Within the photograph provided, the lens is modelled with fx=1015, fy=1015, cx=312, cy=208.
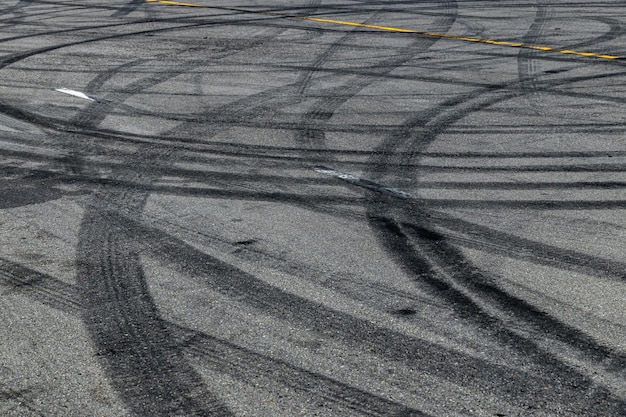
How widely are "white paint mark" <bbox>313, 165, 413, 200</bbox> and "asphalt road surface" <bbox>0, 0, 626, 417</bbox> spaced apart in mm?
34

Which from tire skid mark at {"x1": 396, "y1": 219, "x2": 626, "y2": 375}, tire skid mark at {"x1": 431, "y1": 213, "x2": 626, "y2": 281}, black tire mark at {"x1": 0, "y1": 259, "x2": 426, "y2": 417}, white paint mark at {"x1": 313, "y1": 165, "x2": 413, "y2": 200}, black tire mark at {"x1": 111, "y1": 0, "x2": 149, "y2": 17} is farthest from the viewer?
black tire mark at {"x1": 111, "y1": 0, "x2": 149, "y2": 17}

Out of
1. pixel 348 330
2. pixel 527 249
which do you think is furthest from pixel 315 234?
pixel 348 330

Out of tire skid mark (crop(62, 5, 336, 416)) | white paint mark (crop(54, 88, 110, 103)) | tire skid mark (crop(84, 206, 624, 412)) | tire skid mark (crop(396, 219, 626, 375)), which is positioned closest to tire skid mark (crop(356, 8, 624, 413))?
tire skid mark (crop(396, 219, 626, 375))

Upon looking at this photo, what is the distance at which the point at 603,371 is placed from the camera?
542cm

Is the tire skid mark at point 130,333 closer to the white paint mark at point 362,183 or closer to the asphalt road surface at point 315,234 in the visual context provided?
the asphalt road surface at point 315,234

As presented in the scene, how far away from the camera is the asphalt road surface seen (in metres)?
5.38

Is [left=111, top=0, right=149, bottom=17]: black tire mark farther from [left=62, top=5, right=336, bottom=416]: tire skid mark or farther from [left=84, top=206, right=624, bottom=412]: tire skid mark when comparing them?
[left=84, top=206, right=624, bottom=412]: tire skid mark

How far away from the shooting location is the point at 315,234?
7609 millimetres

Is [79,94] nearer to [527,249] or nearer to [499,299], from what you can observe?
[527,249]

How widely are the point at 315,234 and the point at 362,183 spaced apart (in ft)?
4.57

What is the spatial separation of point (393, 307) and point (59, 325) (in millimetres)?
2023

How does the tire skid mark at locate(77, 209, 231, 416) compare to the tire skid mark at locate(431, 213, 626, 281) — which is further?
the tire skid mark at locate(431, 213, 626, 281)

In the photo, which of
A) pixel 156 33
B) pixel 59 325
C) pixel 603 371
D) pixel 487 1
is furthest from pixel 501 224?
pixel 487 1

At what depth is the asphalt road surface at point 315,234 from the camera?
538 centimetres
